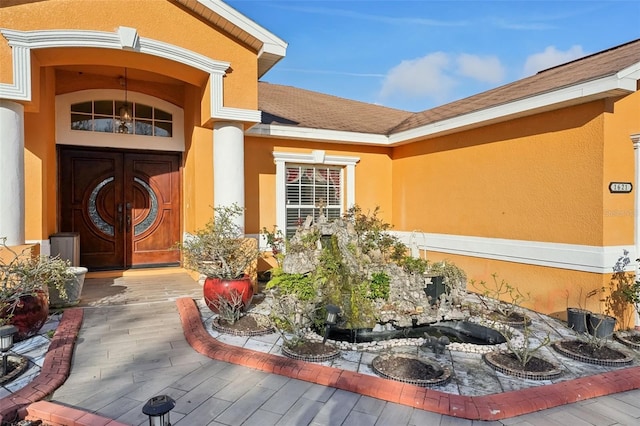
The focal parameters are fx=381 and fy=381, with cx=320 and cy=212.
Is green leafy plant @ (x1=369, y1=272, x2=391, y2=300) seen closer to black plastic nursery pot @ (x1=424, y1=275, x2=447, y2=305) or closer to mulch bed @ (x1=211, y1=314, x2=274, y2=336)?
black plastic nursery pot @ (x1=424, y1=275, x2=447, y2=305)

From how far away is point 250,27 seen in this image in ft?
20.7

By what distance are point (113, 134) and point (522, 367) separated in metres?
7.95

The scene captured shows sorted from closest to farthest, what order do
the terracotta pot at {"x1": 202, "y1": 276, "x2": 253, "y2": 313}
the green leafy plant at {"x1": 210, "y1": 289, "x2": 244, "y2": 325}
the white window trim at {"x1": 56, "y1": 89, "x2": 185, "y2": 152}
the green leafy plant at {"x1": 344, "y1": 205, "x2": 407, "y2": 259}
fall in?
1. the green leafy plant at {"x1": 210, "y1": 289, "x2": 244, "y2": 325}
2. the terracotta pot at {"x1": 202, "y1": 276, "x2": 253, "y2": 313}
3. the green leafy plant at {"x1": 344, "y1": 205, "x2": 407, "y2": 259}
4. the white window trim at {"x1": 56, "y1": 89, "x2": 185, "y2": 152}

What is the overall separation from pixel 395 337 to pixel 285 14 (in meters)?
8.96

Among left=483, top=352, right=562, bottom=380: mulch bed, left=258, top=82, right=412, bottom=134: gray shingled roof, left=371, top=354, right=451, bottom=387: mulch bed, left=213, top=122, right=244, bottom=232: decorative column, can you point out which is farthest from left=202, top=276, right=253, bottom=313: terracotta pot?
left=258, top=82, right=412, bottom=134: gray shingled roof

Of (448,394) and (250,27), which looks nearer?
(448,394)

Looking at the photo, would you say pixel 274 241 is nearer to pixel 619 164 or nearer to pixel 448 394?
pixel 448 394

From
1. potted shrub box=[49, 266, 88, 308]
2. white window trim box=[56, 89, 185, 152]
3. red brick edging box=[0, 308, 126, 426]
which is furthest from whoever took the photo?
white window trim box=[56, 89, 185, 152]

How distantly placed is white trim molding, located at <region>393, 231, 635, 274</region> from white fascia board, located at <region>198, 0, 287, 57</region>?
444 centimetres

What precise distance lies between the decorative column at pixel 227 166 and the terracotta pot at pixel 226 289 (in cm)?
140

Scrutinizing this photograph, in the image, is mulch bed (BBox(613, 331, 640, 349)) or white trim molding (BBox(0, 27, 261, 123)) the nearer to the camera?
mulch bed (BBox(613, 331, 640, 349))

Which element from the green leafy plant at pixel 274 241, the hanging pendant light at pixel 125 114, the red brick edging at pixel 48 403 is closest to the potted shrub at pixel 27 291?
the red brick edging at pixel 48 403

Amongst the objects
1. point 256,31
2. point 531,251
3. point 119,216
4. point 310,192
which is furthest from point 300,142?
point 531,251

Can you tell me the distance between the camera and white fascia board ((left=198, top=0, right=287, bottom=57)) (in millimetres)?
6043
